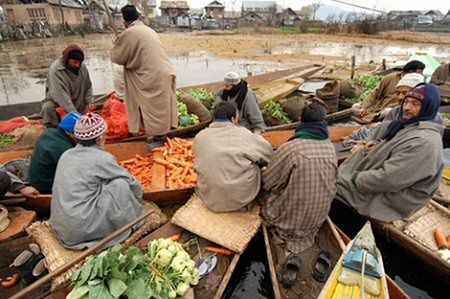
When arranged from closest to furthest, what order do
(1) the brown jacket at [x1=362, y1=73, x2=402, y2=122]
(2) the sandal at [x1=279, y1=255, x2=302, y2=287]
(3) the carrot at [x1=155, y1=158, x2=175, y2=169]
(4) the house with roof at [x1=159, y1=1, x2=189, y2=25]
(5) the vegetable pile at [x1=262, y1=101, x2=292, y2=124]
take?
1. (2) the sandal at [x1=279, y1=255, x2=302, y2=287]
2. (3) the carrot at [x1=155, y1=158, x2=175, y2=169]
3. (1) the brown jacket at [x1=362, y1=73, x2=402, y2=122]
4. (5) the vegetable pile at [x1=262, y1=101, x2=292, y2=124]
5. (4) the house with roof at [x1=159, y1=1, x2=189, y2=25]

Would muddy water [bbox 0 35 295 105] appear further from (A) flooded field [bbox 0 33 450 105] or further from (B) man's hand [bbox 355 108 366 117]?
(B) man's hand [bbox 355 108 366 117]

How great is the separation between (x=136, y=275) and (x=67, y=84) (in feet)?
13.4

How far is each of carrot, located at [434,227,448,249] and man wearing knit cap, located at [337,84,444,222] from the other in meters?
0.38

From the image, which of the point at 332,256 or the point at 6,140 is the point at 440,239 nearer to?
the point at 332,256

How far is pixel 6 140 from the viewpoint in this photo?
534 centimetres

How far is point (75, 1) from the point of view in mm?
38531

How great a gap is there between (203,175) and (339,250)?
1718 millimetres

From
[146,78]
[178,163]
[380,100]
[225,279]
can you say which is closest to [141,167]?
[178,163]

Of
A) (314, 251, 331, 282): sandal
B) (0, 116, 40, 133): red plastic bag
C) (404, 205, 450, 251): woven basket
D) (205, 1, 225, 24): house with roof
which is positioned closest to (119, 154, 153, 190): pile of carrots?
(0, 116, 40, 133): red plastic bag

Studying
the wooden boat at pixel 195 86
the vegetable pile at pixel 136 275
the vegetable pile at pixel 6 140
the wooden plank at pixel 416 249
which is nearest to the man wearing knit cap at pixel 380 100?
the wooden plank at pixel 416 249

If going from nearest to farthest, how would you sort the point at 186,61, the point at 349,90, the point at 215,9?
the point at 349,90, the point at 186,61, the point at 215,9

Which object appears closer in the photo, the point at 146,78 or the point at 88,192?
the point at 88,192

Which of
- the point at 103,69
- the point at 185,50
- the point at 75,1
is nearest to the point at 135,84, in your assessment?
the point at 103,69

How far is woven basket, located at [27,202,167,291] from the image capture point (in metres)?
2.61
